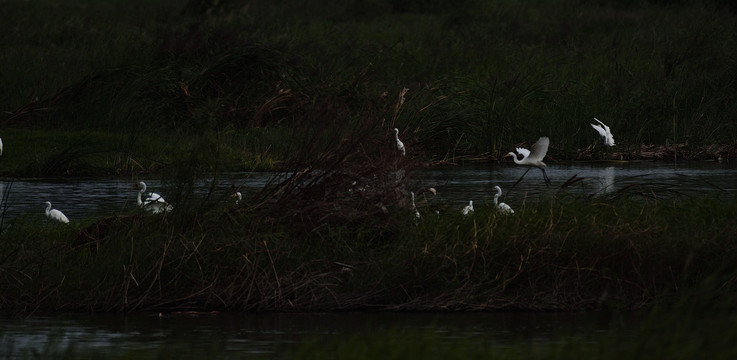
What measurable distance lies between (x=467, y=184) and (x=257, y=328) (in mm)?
10265

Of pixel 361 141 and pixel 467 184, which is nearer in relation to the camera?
pixel 361 141

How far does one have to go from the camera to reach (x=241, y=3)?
46.2 meters

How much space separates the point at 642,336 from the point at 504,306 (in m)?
3.88

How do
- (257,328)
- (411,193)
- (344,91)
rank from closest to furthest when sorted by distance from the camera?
1. (257,328)
2. (411,193)
3. (344,91)

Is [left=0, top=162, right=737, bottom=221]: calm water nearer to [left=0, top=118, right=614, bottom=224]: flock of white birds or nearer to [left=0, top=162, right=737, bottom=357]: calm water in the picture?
[left=0, top=118, right=614, bottom=224]: flock of white birds

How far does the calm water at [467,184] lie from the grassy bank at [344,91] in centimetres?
77

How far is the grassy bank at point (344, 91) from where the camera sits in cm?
2316

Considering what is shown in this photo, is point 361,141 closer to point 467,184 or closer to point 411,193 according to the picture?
point 411,193

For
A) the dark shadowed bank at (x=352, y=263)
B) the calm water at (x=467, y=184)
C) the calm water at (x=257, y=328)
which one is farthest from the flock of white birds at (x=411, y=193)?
the calm water at (x=257, y=328)

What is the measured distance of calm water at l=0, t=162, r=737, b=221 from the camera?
1670cm

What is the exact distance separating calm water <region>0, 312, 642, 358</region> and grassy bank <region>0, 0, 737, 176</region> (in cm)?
897

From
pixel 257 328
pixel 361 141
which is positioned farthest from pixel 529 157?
pixel 257 328

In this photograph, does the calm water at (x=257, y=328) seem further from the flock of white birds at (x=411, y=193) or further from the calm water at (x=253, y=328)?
the flock of white birds at (x=411, y=193)

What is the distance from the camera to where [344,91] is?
2556cm
